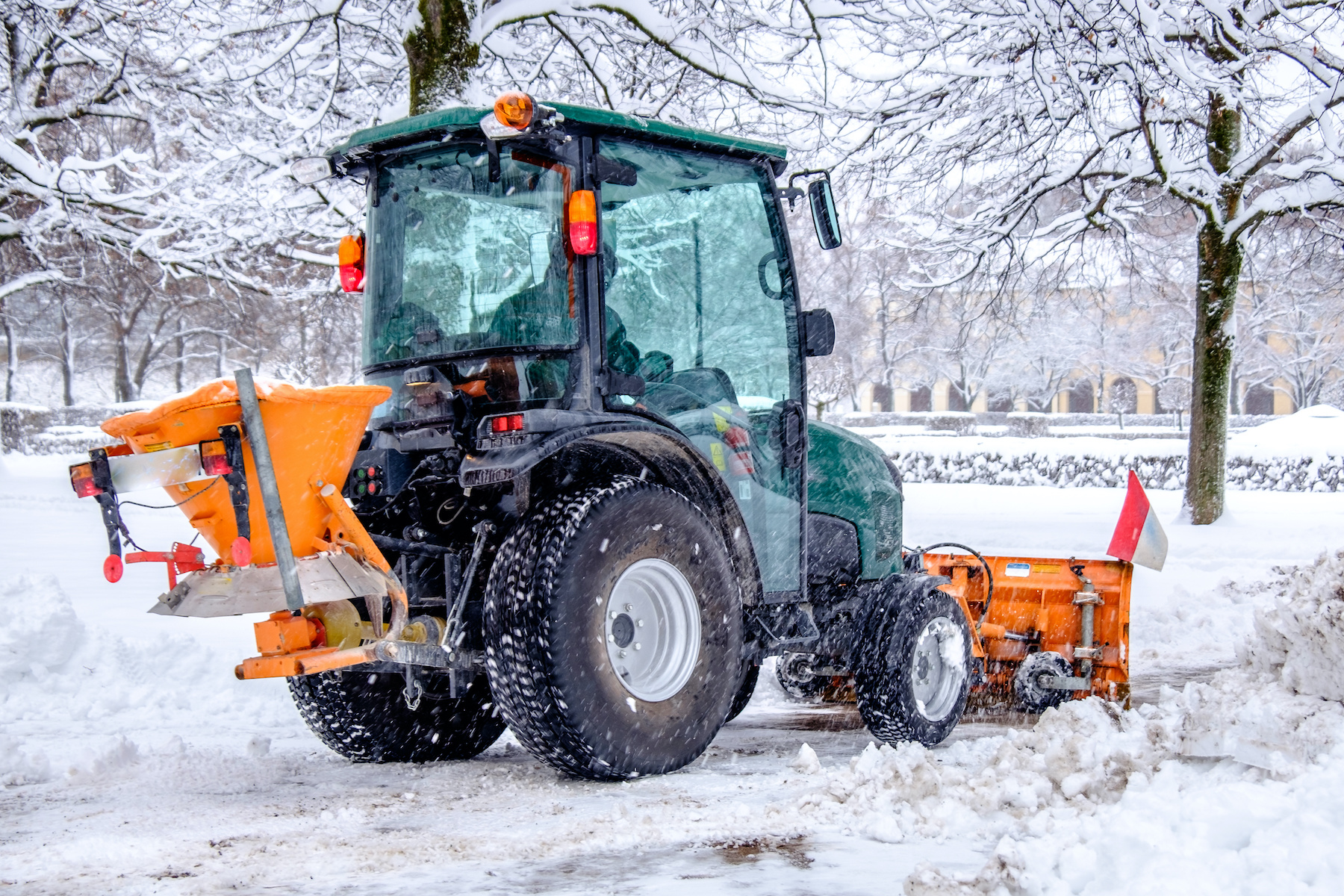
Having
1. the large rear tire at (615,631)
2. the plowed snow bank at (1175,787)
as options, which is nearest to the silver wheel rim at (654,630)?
the large rear tire at (615,631)

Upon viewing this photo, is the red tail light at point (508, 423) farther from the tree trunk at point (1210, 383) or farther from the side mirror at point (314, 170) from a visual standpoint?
the tree trunk at point (1210, 383)

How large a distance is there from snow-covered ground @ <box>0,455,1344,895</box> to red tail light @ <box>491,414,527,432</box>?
1.25 m

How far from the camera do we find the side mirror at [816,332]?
17.2ft

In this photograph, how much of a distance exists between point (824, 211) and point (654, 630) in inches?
75.2

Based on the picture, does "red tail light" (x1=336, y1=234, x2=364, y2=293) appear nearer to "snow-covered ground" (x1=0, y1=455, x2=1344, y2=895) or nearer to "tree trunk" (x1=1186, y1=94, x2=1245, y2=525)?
"snow-covered ground" (x1=0, y1=455, x2=1344, y2=895)

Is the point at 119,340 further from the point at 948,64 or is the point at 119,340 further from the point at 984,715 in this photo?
the point at 984,715

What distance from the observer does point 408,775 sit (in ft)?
15.6

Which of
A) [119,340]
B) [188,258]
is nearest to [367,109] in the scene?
[188,258]

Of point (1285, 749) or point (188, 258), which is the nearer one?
point (1285, 749)

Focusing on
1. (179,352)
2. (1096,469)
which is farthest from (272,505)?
(179,352)

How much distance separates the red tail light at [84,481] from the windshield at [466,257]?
1282 mm

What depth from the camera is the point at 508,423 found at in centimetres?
413

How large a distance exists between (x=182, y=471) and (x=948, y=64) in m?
9.01

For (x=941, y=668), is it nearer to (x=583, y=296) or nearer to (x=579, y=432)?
(x=579, y=432)
